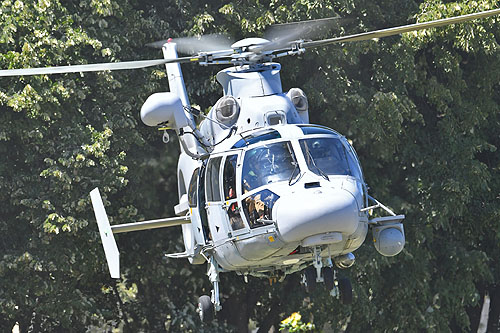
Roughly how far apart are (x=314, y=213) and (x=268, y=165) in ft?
3.38

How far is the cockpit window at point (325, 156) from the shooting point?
416 inches

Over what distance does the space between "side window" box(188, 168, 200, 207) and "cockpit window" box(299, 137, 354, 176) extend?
1.93 m

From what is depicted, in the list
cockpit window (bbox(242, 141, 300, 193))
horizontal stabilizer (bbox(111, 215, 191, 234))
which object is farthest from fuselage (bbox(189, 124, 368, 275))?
horizontal stabilizer (bbox(111, 215, 191, 234))

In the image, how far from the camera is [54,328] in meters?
18.6

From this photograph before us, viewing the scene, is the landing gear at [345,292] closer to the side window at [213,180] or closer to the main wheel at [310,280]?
the main wheel at [310,280]

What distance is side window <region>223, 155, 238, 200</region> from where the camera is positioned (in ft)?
35.6


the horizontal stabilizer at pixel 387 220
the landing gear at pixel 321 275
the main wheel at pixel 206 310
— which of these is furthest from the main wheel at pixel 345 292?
the main wheel at pixel 206 310

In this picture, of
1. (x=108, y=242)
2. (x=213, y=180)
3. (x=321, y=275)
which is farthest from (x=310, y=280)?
(x=108, y=242)

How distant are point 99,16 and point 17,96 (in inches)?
87.8

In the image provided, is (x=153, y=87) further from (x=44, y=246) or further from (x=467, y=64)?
(x=467, y=64)

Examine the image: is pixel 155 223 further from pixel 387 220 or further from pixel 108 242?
pixel 387 220

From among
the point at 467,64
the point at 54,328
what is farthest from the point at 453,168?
the point at 54,328

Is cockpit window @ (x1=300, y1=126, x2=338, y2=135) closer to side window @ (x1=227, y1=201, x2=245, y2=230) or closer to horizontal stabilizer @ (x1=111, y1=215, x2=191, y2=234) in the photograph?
side window @ (x1=227, y1=201, x2=245, y2=230)

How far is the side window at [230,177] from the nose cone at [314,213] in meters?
0.88
